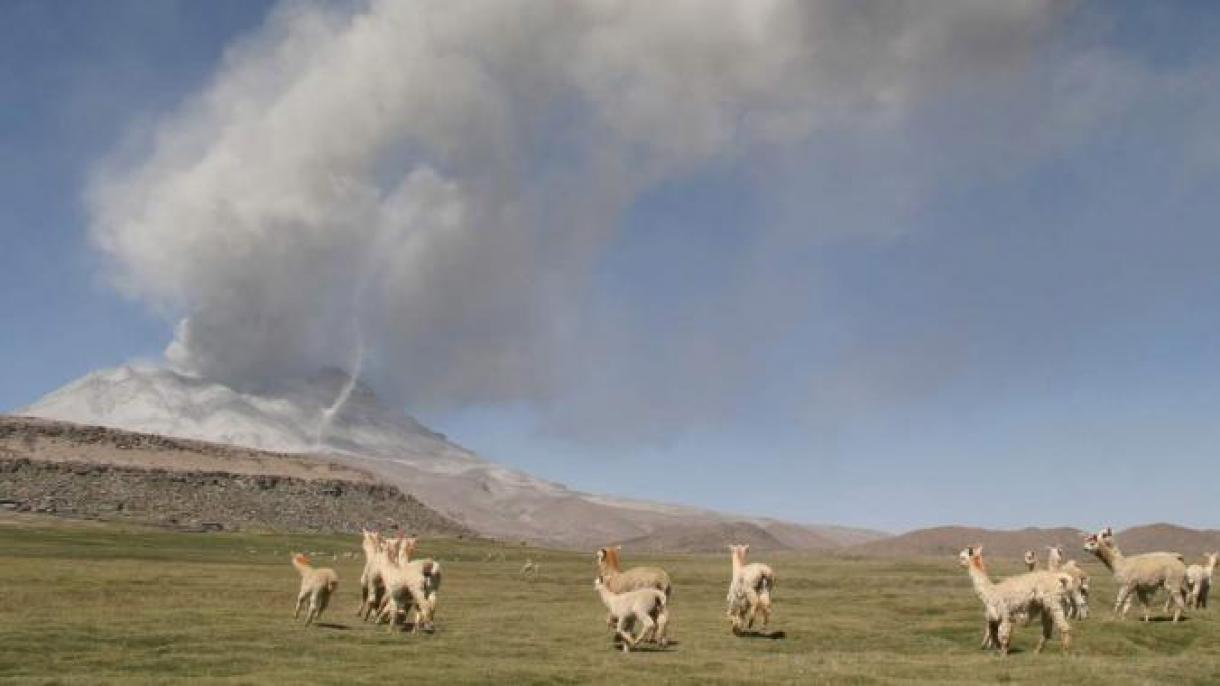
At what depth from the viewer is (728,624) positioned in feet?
115

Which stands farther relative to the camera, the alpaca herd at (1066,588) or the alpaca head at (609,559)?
the alpaca head at (609,559)

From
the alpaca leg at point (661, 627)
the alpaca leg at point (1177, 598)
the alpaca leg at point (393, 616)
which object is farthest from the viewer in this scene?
the alpaca leg at point (1177, 598)

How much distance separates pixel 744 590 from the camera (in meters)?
31.5

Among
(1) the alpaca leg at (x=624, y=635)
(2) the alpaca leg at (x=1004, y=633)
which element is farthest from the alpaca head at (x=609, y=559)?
(2) the alpaca leg at (x=1004, y=633)

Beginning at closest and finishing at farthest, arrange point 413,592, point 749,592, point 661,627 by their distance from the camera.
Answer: point 661,627 < point 413,592 < point 749,592

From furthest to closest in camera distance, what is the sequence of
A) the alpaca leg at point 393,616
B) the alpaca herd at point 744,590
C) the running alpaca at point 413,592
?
the alpaca leg at point 393,616
the running alpaca at point 413,592
the alpaca herd at point 744,590

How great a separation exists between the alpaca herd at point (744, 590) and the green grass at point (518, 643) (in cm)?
84

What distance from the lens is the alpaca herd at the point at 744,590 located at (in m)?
26.9

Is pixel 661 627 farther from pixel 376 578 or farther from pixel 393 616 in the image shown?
pixel 376 578

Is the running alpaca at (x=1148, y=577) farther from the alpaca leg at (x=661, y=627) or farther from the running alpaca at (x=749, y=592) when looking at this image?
the alpaca leg at (x=661, y=627)

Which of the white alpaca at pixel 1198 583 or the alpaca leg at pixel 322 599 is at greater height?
the white alpaca at pixel 1198 583

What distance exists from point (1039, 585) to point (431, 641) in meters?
16.2

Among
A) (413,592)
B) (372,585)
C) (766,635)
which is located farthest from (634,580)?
(372,585)

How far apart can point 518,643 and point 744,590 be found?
7.30 m
